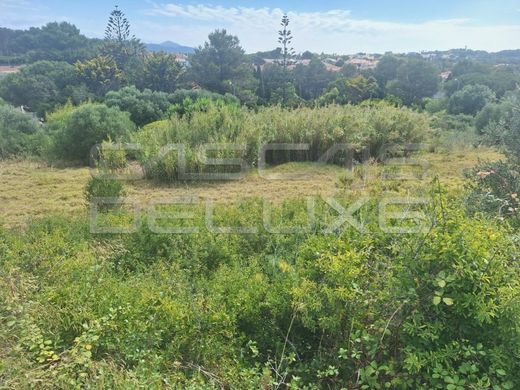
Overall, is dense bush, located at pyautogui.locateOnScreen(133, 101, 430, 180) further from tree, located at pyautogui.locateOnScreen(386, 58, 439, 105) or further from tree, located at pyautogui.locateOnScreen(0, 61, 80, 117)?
tree, located at pyautogui.locateOnScreen(386, 58, 439, 105)

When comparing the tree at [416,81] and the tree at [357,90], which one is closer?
the tree at [357,90]

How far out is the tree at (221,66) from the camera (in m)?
25.9

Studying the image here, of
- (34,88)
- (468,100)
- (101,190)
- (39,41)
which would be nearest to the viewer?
(101,190)

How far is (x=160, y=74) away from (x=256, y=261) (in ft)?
88.4

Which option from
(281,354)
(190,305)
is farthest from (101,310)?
(281,354)

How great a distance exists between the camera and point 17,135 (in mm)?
8836

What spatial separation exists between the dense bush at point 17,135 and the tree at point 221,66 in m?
15.8

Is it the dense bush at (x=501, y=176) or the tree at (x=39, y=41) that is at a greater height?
the tree at (x=39, y=41)

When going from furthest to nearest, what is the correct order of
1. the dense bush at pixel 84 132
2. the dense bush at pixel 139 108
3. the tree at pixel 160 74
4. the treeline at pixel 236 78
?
the tree at pixel 160 74
the treeline at pixel 236 78
the dense bush at pixel 139 108
the dense bush at pixel 84 132

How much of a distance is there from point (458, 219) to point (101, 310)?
2099mm

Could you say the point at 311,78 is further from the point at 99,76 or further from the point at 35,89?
the point at 35,89

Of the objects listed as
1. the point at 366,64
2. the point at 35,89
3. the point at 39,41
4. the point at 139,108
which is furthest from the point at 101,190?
the point at 39,41

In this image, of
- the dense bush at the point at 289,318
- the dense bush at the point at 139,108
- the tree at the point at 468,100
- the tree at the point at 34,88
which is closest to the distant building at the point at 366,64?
the tree at the point at 468,100

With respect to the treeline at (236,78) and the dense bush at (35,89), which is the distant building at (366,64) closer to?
the treeline at (236,78)
